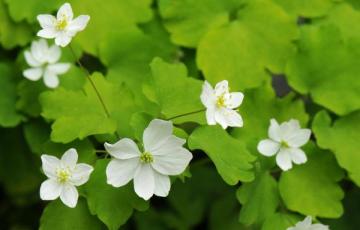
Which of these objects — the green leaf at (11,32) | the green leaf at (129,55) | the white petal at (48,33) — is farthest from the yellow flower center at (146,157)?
the green leaf at (11,32)

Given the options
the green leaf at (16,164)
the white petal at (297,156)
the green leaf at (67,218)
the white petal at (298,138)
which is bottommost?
the green leaf at (16,164)

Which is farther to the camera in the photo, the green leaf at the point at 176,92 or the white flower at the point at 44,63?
the white flower at the point at 44,63

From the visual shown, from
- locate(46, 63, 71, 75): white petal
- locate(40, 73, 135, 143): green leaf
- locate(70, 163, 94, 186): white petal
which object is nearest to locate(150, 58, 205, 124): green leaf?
locate(40, 73, 135, 143): green leaf

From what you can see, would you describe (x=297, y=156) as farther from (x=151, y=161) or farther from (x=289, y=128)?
(x=151, y=161)

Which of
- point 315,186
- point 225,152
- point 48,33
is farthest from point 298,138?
point 48,33

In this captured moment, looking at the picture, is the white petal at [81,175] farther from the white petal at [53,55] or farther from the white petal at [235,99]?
the white petal at [53,55]

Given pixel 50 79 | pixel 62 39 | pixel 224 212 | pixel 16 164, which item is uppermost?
pixel 62 39

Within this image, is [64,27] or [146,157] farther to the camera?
[64,27]
